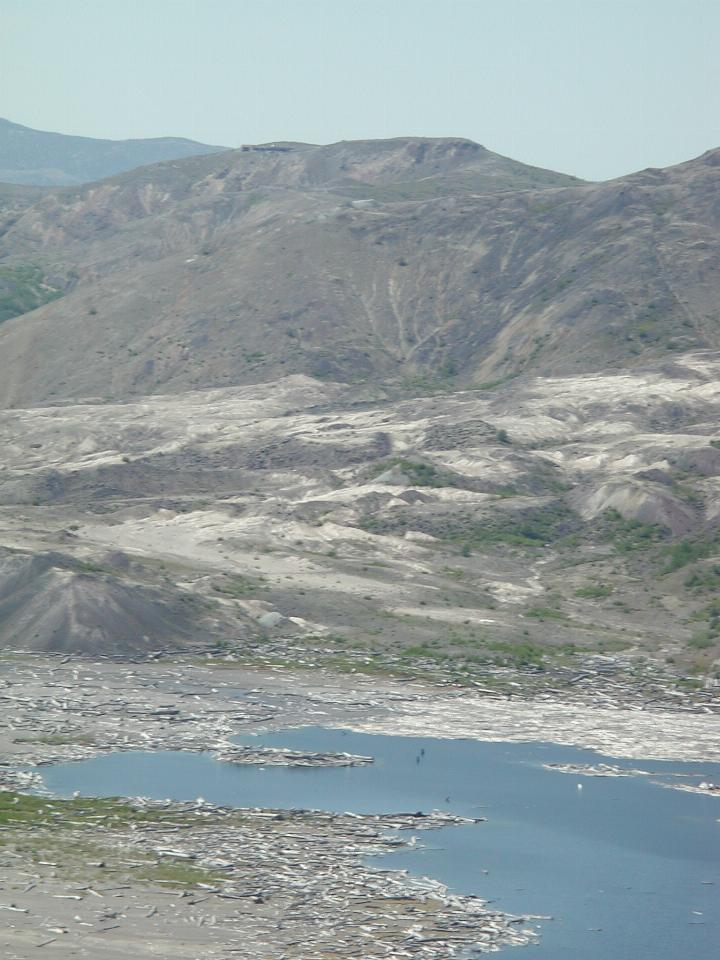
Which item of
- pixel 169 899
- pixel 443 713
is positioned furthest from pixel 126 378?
pixel 169 899

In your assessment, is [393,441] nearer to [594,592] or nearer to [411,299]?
[594,592]

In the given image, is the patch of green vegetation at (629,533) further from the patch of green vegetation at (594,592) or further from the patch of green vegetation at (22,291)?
the patch of green vegetation at (22,291)

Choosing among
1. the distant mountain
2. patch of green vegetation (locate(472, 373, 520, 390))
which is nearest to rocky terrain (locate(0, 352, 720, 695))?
patch of green vegetation (locate(472, 373, 520, 390))

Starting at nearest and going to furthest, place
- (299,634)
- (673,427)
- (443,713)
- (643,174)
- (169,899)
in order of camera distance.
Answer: (169,899), (443,713), (299,634), (673,427), (643,174)

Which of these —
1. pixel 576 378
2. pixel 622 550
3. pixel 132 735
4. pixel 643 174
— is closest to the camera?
pixel 132 735

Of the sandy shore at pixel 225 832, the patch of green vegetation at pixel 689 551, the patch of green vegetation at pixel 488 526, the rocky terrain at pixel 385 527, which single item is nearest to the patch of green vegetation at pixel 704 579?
the rocky terrain at pixel 385 527

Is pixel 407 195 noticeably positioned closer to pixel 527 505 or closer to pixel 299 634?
pixel 527 505

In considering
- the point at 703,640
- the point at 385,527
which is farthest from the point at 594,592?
the point at 385,527
